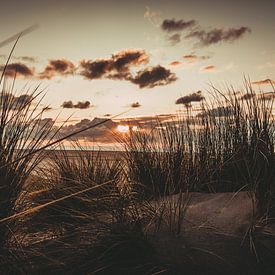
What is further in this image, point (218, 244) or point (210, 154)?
point (210, 154)

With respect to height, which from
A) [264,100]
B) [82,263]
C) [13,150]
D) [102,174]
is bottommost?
[82,263]

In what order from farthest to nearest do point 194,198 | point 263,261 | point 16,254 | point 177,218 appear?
point 194,198 → point 177,218 → point 263,261 → point 16,254

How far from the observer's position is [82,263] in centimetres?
169

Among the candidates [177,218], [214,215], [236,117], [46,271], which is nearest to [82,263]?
[46,271]

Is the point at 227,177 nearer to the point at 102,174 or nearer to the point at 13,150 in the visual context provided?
the point at 102,174

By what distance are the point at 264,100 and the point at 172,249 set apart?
1530mm

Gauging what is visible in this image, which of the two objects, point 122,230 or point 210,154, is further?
point 210,154

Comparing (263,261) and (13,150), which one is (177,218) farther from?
(13,150)

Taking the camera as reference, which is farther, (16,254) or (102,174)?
(102,174)

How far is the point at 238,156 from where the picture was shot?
2.78 m

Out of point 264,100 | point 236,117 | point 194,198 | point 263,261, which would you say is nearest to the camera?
point 263,261

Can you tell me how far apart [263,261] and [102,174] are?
175 cm

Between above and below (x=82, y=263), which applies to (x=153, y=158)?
above

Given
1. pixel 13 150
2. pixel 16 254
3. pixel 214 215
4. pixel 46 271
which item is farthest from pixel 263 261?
pixel 13 150
